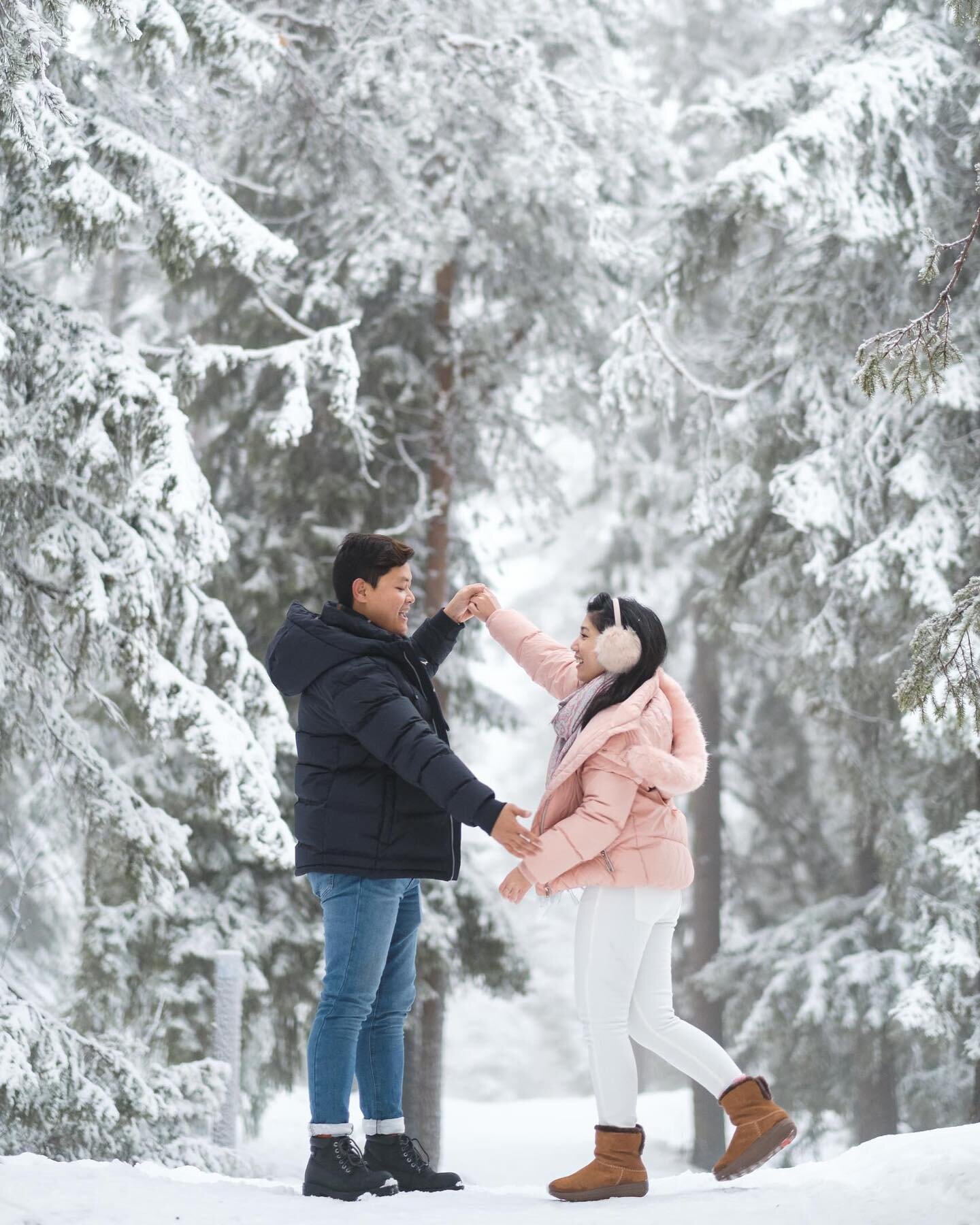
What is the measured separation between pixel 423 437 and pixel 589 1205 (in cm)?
757

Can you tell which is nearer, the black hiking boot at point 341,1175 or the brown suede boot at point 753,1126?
the brown suede boot at point 753,1126

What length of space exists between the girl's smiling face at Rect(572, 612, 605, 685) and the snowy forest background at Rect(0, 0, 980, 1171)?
977 mm

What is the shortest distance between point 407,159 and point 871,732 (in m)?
5.82

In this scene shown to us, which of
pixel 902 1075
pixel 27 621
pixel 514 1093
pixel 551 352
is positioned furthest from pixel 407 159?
pixel 514 1093

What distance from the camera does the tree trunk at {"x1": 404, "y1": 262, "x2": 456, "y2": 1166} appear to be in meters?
10.1

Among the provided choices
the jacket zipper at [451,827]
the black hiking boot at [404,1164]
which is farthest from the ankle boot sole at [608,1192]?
the jacket zipper at [451,827]

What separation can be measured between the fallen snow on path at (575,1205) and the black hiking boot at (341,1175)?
0.07 meters

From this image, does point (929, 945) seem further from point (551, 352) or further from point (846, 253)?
point (551, 352)

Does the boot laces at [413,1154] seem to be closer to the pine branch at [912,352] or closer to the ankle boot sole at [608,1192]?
the ankle boot sole at [608,1192]

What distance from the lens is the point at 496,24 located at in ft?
31.8

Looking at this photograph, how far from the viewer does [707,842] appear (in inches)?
634

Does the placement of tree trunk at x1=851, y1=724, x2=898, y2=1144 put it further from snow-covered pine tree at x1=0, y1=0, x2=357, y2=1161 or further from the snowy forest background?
A: snow-covered pine tree at x1=0, y1=0, x2=357, y2=1161

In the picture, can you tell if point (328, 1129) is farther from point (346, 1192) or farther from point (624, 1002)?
point (624, 1002)

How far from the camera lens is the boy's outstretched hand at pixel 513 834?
3820 mm
